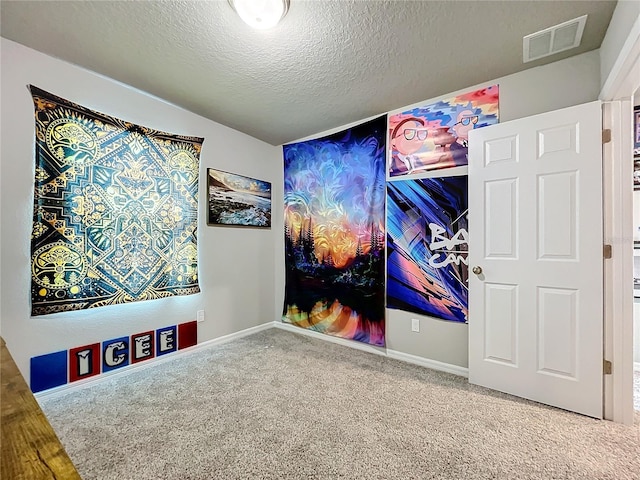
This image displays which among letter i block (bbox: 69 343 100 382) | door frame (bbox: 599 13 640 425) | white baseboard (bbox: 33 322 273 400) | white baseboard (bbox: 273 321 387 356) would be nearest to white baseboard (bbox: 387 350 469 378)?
white baseboard (bbox: 273 321 387 356)

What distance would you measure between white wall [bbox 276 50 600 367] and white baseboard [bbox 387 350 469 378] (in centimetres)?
3

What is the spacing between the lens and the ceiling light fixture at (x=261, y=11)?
1.49 m

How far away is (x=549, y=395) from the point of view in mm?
1889

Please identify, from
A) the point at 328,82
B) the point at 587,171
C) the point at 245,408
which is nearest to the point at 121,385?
the point at 245,408

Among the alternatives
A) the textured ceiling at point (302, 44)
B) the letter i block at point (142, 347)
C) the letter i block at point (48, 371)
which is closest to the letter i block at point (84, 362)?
the letter i block at point (48, 371)

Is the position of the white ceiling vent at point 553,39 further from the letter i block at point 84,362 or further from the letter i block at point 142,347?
the letter i block at point 84,362

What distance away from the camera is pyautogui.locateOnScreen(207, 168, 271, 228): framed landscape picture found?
300 centimetres

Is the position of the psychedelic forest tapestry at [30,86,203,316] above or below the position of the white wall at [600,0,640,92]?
below

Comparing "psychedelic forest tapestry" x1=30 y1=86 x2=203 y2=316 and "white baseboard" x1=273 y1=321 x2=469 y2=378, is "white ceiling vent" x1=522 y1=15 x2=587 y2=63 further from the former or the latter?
"psychedelic forest tapestry" x1=30 y1=86 x2=203 y2=316

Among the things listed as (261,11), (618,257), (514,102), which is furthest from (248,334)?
(514,102)

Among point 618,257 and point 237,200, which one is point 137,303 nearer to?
point 237,200

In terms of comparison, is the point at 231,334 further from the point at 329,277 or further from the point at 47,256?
the point at 47,256

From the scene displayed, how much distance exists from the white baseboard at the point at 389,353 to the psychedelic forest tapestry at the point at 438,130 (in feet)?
5.70

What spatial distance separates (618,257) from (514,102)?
4.26 feet
